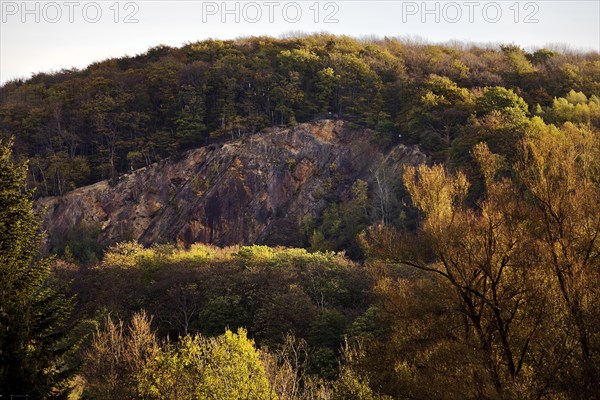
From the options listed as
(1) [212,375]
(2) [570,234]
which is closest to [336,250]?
(1) [212,375]

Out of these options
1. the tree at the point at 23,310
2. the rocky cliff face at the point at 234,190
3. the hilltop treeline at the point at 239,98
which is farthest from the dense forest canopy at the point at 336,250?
the rocky cliff face at the point at 234,190

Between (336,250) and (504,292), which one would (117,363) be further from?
(336,250)

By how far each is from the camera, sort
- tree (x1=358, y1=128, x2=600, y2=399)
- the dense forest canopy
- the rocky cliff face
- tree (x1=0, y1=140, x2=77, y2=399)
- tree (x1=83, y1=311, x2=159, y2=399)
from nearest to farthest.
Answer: tree (x1=358, y1=128, x2=600, y2=399), the dense forest canopy, tree (x1=0, y1=140, x2=77, y2=399), tree (x1=83, y1=311, x2=159, y2=399), the rocky cliff face

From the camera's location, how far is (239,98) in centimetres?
6109

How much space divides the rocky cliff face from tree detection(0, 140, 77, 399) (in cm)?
3594

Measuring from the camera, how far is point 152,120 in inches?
2420

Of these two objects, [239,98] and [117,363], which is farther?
[239,98]

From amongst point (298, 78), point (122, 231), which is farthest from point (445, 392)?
point (298, 78)

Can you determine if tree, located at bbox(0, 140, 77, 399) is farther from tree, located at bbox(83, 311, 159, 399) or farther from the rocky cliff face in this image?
the rocky cliff face

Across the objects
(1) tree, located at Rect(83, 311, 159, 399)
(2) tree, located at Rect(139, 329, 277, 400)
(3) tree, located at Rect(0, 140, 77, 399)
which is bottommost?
(1) tree, located at Rect(83, 311, 159, 399)

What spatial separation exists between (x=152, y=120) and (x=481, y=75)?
1189 inches

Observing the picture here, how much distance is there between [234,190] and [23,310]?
39.7 metres

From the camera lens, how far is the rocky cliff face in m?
52.8

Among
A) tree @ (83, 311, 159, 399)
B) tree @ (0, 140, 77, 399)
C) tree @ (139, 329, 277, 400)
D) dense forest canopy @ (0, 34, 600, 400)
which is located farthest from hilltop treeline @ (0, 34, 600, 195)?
tree @ (0, 140, 77, 399)
